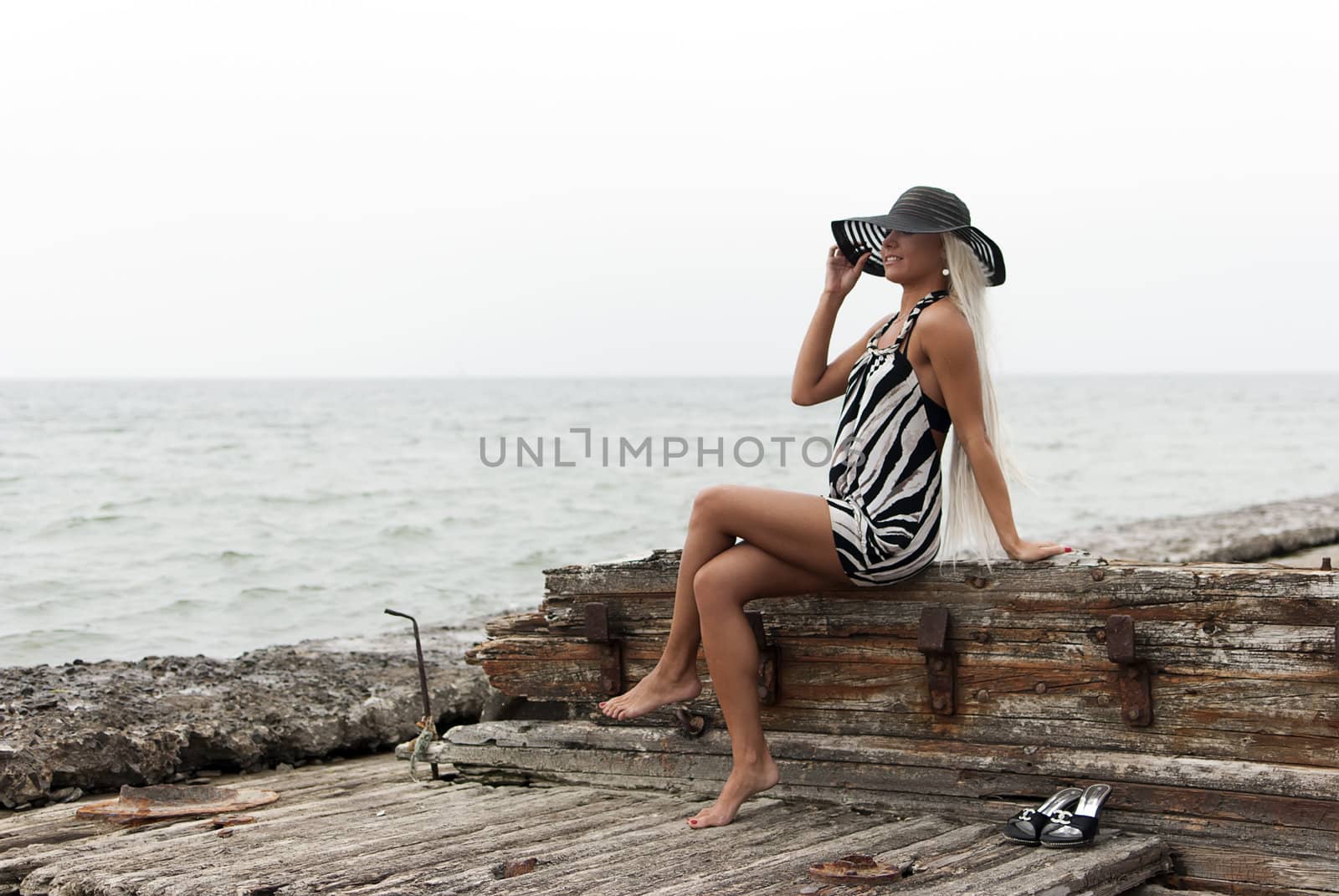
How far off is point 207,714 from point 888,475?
3572 millimetres

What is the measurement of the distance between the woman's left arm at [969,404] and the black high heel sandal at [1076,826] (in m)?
0.74

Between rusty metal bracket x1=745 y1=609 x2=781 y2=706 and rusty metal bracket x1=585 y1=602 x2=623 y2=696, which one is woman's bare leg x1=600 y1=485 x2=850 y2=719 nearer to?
rusty metal bracket x1=745 y1=609 x2=781 y2=706

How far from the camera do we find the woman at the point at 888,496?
394 centimetres

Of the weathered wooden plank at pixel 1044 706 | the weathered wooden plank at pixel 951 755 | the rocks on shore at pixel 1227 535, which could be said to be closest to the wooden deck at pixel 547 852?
the weathered wooden plank at pixel 951 755

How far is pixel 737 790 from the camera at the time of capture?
4.06m

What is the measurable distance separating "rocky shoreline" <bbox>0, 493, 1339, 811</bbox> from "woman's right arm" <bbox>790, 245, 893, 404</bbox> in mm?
1954

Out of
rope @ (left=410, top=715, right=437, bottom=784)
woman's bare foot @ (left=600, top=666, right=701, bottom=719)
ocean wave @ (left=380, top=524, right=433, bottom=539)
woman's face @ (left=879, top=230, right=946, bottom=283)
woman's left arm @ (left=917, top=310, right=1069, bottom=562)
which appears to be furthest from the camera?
ocean wave @ (left=380, top=524, right=433, bottom=539)

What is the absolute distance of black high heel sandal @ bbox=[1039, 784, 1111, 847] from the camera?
142 inches

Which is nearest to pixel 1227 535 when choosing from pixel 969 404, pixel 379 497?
pixel 969 404

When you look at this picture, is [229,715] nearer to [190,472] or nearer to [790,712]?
[790,712]

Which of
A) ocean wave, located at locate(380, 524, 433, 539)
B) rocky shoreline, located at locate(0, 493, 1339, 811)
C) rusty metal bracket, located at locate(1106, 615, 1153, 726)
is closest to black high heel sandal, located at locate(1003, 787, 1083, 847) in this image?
rusty metal bracket, located at locate(1106, 615, 1153, 726)

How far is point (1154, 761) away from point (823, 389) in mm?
1619

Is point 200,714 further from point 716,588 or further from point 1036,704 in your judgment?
point 1036,704

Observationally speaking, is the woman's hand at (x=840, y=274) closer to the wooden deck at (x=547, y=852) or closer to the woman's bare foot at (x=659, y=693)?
the woman's bare foot at (x=659, y=693)
